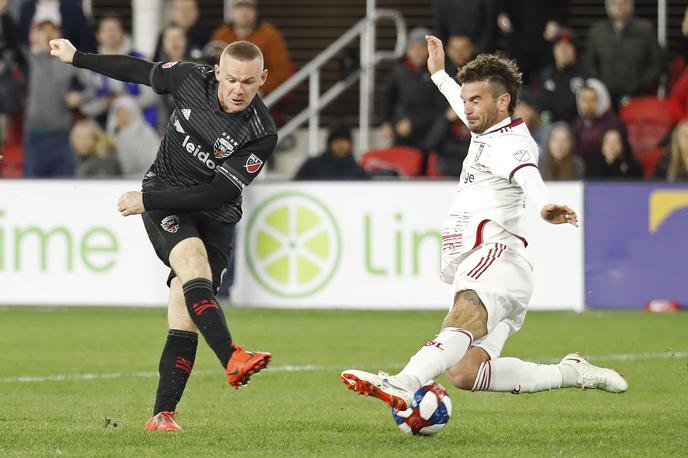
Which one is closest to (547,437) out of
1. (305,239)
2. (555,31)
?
(305,239)

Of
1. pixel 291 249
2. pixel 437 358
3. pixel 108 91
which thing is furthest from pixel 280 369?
pixel 108 91

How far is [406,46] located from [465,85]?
1124 cm

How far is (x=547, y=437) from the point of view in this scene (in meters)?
7.68

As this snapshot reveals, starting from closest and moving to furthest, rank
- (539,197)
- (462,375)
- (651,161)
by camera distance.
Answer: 1. (539,197)
2. (462,375)
3. (651,161)

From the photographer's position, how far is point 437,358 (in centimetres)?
725

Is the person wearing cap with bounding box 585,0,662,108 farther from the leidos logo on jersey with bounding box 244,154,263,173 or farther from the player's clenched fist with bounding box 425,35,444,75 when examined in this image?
the leidos logo on jersey with bounding box 244,154,263,173

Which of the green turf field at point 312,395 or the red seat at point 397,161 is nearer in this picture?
the green turf field at point 312,395

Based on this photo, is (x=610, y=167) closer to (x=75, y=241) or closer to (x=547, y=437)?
(x=75, y=241)

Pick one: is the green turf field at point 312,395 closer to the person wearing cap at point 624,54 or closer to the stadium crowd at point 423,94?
the stadium crowd at point 423,94

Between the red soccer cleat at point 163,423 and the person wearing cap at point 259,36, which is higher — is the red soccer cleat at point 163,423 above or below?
below

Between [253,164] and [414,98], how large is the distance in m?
10.5

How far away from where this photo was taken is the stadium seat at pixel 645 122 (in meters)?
17.9

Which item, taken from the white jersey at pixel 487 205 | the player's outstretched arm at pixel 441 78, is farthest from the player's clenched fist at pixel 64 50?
the white jersey at pixel 487 205

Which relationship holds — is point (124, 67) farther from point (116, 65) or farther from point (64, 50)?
point (64, 50)
